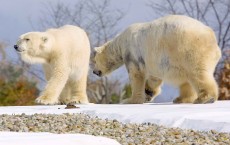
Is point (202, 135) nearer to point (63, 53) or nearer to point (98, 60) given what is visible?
point (63, 53)

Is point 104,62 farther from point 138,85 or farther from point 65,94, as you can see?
point 138,85

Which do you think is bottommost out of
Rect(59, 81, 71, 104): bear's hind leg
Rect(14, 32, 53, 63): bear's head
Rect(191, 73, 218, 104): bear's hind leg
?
Rect(59, 81, 71, 104): bear's hind leg

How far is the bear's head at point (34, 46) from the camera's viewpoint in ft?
38.7

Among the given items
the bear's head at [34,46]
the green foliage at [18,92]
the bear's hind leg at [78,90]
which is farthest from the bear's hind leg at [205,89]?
the green foliage at [18,92]

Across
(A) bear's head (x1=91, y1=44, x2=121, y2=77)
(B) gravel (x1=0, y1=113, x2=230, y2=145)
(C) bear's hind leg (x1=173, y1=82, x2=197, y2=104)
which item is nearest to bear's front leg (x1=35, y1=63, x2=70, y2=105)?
(A) bear's head (x1=91, y1=44, x2=121, y2=77)

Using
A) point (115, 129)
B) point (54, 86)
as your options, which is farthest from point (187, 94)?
point (115, 129)

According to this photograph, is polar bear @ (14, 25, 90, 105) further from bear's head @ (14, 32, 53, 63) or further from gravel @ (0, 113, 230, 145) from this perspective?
gravel @ (0, 113, 230, 145)

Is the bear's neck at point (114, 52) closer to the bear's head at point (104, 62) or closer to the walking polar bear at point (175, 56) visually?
the bear's head at point (104, 62)

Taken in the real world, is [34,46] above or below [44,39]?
below

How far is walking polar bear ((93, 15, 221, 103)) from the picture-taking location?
33.9 ft

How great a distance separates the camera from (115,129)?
23.3ft

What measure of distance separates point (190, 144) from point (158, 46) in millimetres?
4765

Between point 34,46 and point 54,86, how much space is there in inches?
37.9

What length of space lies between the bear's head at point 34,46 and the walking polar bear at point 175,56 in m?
1.50
